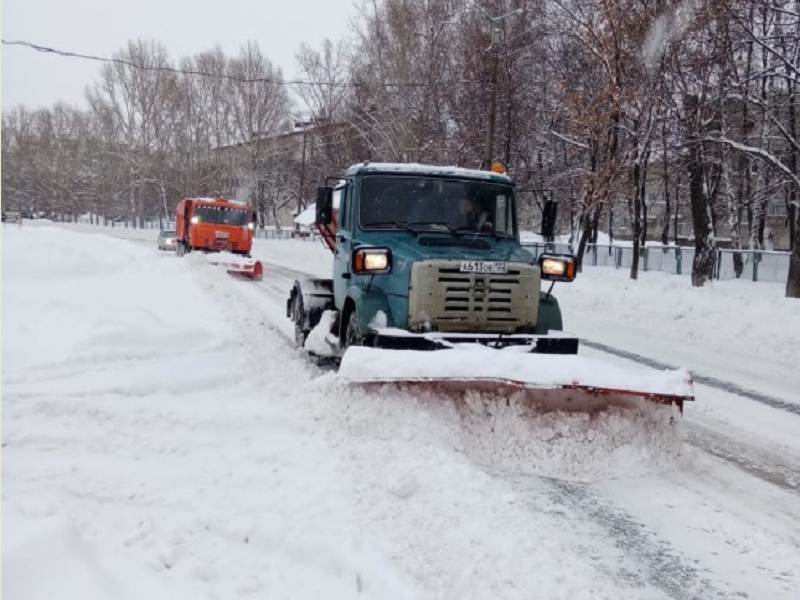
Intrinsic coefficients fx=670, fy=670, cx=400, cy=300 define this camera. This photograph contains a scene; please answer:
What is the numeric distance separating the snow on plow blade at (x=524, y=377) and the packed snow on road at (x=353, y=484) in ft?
0.40

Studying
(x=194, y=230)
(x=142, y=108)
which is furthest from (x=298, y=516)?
(x=142, y=108)

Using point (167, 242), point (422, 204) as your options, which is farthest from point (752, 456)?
point (167, 242)

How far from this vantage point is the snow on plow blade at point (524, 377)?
15.5 ft

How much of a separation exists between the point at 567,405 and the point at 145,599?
3290 mm

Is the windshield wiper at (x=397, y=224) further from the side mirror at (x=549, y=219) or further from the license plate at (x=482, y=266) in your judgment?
the side mirror at (x=549, y=219)

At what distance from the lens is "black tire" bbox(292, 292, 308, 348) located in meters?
8.39

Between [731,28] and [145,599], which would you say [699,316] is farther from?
[145,599]

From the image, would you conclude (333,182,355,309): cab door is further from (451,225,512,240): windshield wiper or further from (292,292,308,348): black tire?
(451,225,512,240): windshield wiper

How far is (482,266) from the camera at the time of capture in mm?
5887

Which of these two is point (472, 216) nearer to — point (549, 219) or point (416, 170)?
point (416, 170)

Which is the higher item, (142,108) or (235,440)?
(142,108)

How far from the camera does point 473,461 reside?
15.3 ft

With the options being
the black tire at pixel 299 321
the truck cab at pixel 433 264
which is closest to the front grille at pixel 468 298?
the truck cab at pixel 433 264

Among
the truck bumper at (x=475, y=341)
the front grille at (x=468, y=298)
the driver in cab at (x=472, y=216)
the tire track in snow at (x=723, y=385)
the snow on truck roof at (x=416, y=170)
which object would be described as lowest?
the tire track in snow at (x=723, y=385)
